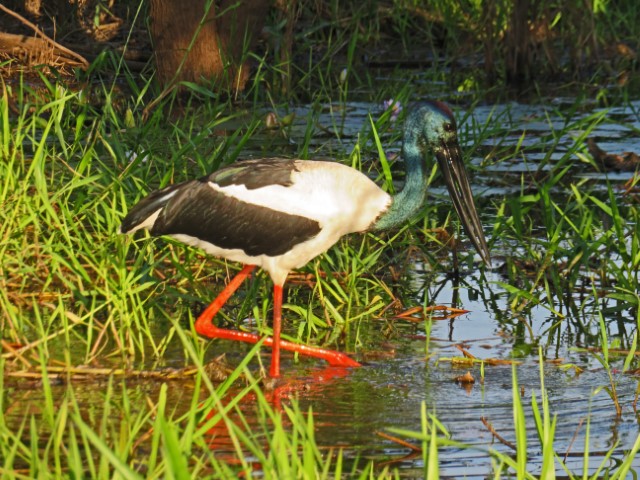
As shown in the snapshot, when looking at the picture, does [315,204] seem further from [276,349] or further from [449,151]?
[449,151]

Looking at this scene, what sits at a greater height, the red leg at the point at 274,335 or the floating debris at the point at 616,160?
the floating debris at the point at 616,160

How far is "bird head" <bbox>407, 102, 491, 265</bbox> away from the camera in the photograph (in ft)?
17.3

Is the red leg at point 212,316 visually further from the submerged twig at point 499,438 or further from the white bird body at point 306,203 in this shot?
the submerged twig at point 499,438

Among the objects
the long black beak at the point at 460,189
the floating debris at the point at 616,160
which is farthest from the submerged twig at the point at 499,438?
the floating debris at the point at 616,160

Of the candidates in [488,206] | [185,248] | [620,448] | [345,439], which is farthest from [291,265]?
[488,206]

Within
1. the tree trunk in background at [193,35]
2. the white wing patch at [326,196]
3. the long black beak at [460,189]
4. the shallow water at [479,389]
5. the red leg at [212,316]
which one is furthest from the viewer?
the tree trunk in background at [193,35]

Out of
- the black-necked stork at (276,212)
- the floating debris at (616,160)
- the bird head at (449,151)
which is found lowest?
the black-necked stork at (276,212)

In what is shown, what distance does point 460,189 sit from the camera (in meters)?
5.47

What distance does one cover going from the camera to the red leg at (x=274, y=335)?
191 inches

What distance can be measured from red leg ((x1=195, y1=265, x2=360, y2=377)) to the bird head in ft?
2.81

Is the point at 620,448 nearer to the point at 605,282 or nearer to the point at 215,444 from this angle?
the point at 215,444

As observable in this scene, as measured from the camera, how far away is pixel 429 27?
11.4 metres

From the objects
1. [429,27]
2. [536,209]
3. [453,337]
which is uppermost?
[429,27]

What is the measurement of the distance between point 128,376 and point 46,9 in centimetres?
752
